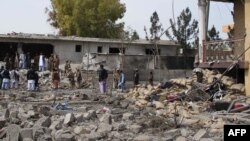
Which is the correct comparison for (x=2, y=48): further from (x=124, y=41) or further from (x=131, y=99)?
(x=131, y=99)

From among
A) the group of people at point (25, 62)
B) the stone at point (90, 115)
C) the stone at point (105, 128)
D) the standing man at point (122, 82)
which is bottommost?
the stone at point (105, 128)

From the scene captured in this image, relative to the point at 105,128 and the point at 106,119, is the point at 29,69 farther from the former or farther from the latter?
the point at 105,128

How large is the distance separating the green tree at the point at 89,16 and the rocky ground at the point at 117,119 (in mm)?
23434

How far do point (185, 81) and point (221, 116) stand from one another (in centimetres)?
706

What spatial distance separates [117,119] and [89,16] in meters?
30.6

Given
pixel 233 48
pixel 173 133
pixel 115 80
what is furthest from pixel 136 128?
pixel 115 80

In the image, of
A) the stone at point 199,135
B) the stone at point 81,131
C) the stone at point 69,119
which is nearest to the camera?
the stone at point 199,135

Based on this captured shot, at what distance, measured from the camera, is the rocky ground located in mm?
11242

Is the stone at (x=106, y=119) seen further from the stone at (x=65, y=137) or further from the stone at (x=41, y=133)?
the stone at (x=65, y=137)

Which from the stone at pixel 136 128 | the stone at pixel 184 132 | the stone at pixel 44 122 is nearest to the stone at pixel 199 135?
the stone at pixel 184 132

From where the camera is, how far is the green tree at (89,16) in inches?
1721

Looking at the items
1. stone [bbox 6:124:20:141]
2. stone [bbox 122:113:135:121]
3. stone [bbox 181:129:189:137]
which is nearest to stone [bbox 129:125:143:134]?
stone [bbox 181:129:189:137]

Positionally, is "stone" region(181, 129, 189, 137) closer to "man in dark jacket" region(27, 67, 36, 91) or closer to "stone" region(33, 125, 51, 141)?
"stone" region(33, 125, 51, 141)

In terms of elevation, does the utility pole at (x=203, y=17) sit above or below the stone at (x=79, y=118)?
above
